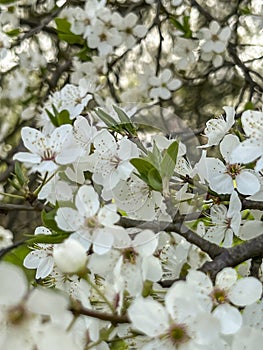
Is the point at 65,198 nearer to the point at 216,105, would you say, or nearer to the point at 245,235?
the point at 245,235

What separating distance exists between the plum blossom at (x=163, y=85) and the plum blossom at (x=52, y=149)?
1.31 m

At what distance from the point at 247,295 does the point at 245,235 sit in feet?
0.62

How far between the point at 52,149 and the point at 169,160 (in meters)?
0.16

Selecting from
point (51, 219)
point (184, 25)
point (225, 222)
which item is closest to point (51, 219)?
point (51, 219)

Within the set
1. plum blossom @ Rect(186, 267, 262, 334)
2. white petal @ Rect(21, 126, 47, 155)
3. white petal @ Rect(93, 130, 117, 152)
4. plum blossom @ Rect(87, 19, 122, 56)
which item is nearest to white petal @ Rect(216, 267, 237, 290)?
plum blossom @ Rect(186, 267, 262, 334)

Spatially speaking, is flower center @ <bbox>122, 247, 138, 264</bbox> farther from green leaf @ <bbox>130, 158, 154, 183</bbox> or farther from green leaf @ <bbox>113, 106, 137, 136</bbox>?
green leaf @ <bbox>113, 106, 137, 136</bbox>

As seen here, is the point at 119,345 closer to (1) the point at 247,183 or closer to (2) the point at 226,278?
(2) the point at 226,278

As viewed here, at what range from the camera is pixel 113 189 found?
0.70 metres

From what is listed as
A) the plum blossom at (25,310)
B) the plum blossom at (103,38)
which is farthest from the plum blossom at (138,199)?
the plum blossom at (103,38)

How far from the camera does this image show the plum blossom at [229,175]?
0.72 m

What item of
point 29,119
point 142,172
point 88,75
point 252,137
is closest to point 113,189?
point 142,172

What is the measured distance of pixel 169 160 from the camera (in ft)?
2.21

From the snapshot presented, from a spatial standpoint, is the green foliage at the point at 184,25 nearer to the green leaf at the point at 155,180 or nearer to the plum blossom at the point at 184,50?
the plum blossom at the point at 184,50

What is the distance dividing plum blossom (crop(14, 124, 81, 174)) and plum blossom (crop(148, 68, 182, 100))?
4.30 ft
